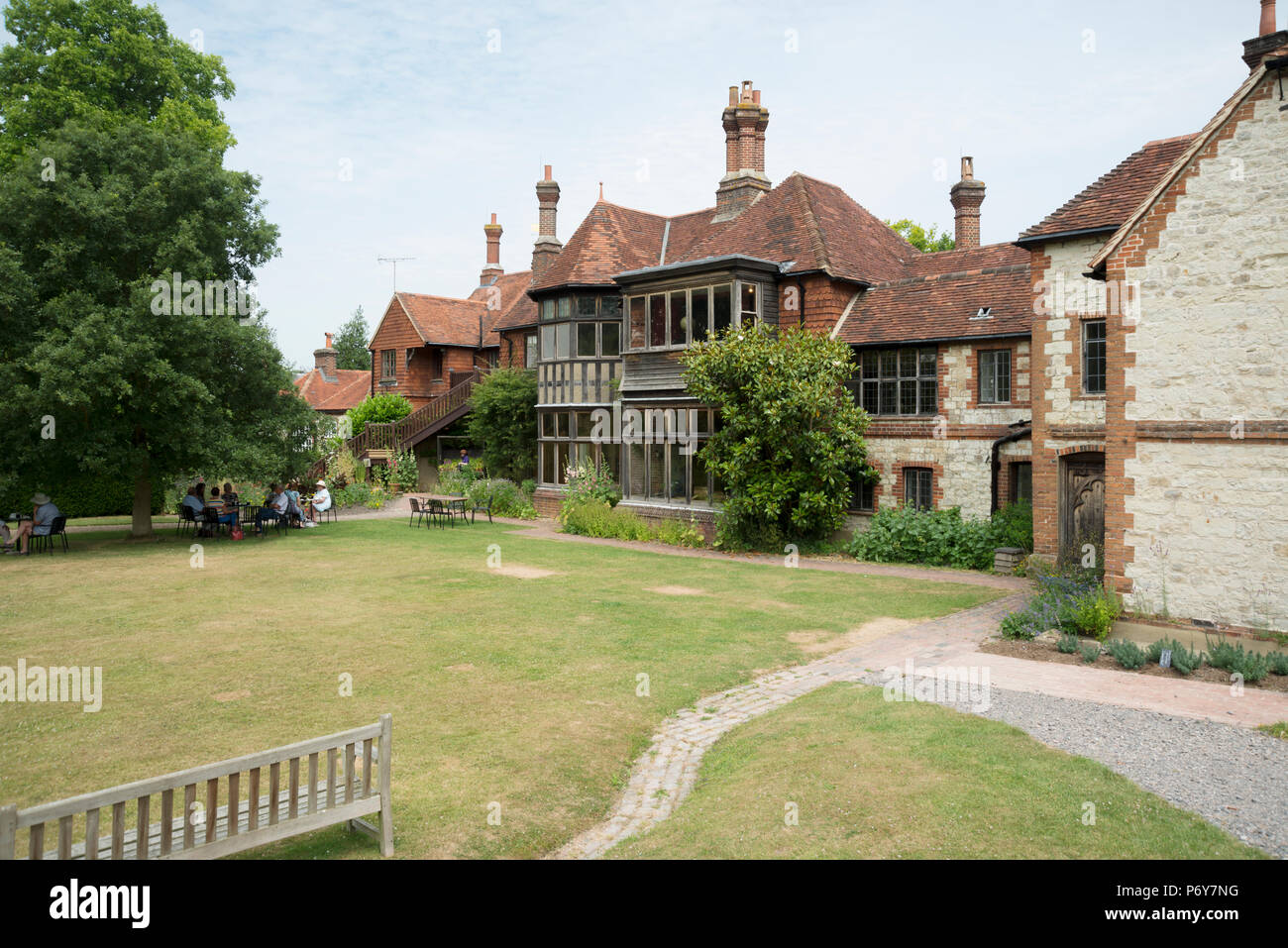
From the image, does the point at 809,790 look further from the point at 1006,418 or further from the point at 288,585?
the point at 1006,418

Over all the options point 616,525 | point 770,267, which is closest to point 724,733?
point 616,525

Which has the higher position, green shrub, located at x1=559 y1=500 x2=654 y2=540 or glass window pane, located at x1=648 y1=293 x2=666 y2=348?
glass window pane, located at x1=648 y1=293 x2=666 y2=348

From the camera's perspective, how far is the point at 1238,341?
1073 centimetres

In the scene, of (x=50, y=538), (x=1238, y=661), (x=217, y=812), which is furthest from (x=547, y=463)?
(x=217, y=812)

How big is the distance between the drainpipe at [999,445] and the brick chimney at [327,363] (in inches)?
2056

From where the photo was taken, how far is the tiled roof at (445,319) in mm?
41875

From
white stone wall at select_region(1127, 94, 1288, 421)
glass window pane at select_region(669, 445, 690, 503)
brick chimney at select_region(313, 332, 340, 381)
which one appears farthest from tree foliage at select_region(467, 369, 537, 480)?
brick chimney at select_region(313, 332, 340, 381)

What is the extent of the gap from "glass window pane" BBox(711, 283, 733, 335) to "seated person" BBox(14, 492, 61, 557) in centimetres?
1785

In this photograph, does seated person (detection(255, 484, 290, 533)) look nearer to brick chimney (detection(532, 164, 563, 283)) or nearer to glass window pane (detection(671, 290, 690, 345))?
glass window pane (detection(671, 290, 690, 345))

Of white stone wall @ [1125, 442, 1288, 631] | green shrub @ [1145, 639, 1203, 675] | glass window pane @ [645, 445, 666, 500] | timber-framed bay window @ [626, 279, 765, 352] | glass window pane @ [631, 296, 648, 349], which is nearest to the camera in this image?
green shrub @ [1145, 639, 1203, 675]

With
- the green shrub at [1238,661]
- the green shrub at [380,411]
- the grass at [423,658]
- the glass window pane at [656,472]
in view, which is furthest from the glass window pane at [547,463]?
the green shrub at [1238,661]

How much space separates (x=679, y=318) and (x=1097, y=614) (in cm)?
1591

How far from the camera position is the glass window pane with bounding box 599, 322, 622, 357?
28.6 metres

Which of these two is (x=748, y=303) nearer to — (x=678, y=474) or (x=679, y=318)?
(x=679, y=318)
